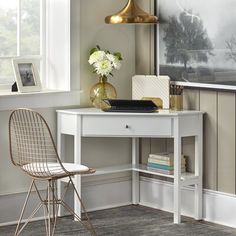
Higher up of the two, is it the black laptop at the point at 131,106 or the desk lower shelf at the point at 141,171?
the black laptop at the point at 131,106

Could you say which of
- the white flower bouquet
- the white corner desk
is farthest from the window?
the white corner desk

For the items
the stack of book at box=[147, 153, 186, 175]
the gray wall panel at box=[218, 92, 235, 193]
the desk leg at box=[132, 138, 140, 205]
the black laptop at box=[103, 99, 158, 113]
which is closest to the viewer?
the gray wall panel at box=[218, 92, 235, 193]

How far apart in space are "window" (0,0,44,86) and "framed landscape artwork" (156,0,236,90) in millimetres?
934

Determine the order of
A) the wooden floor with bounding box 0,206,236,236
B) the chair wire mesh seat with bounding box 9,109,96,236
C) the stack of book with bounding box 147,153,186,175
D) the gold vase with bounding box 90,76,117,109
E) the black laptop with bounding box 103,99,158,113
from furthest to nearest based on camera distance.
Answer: the gold vase with bounding box 90,76,117,109 → the stack of book with bounding box 147,153,186,175 → the black laptop with bounding box 103,99,158,113 → the wooden floor with bounding box 0,206,236,236 → the chair wire mesh seat with bounding box 9,109,96,236

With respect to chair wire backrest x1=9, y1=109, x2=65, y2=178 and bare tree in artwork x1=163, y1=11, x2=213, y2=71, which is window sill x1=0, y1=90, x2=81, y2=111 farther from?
bare tree in artwork x1=163, y1=11, x2=213, y2=71

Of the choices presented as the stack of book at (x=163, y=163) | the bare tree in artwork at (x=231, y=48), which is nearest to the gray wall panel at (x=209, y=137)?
the stack of book at (x=163, y=163)

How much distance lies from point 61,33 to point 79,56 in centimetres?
22

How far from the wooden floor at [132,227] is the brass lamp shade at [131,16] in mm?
1472

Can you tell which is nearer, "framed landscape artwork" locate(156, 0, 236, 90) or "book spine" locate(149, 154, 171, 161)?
"framed landscape artwork" locate(156, 0, 236, 90)

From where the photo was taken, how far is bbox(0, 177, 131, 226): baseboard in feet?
17.0

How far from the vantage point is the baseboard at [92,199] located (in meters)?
5.18

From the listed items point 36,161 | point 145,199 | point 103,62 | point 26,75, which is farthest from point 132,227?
point 26,75

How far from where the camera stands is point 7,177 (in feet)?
17.0

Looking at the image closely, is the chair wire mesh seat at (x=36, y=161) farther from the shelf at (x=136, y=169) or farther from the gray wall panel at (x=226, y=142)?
the gray wall panel at (x=226, y=142)
